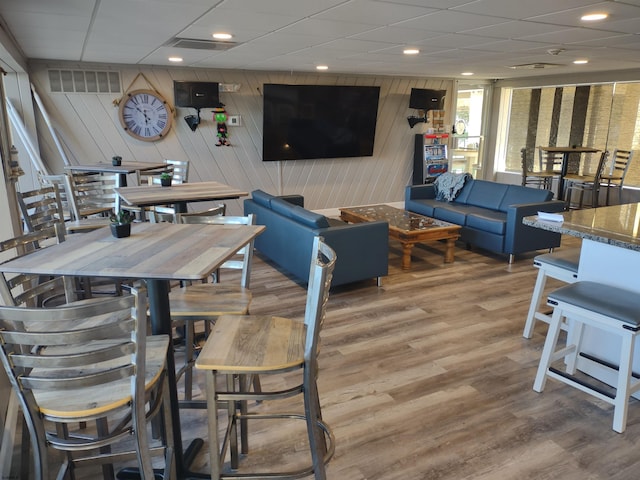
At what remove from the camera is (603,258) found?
9.11 feet

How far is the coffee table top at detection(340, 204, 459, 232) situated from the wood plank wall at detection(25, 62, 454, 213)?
5.51 feet

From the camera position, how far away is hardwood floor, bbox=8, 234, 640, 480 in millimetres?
2189

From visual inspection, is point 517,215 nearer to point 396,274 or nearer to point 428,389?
point 396,274

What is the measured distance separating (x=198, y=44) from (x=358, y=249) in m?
2.49

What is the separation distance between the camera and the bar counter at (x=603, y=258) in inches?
103

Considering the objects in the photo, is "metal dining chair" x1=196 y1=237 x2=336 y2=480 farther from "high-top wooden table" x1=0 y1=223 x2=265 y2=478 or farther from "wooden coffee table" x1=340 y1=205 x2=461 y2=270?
"wooden coffee table" x1=340 y1=205 x2=461 y2=270

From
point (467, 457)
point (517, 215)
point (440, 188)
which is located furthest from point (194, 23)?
point (440, 188)

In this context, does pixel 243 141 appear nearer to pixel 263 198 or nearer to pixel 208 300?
pixel 263 198

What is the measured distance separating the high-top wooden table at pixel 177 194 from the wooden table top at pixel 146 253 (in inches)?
39.2

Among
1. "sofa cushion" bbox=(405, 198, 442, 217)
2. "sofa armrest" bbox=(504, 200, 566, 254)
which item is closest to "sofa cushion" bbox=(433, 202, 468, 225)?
"sofa cushion" bbox=(405, 198, 442, 217)

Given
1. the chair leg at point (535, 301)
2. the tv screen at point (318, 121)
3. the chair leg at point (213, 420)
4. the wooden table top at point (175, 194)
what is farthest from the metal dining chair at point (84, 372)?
the tv screen at point (318, 121)

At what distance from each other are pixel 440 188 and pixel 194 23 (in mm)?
4263

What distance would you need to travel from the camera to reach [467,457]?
2225 mm

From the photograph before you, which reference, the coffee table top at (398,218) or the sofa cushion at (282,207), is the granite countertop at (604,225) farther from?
the sofa cushion at (282,207)
